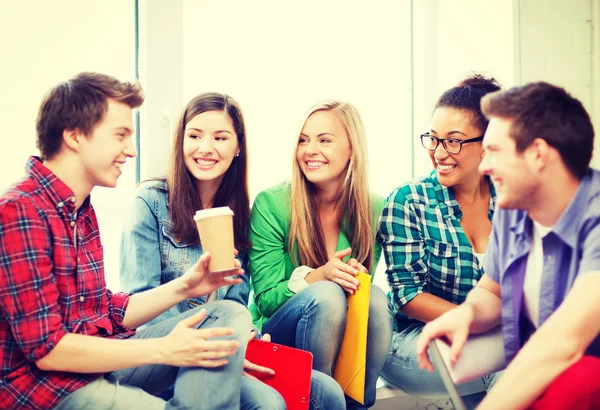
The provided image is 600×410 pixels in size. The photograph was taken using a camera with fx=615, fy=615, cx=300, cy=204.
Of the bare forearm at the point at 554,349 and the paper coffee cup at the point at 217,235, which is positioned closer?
the bare forearm at the point at 554,349

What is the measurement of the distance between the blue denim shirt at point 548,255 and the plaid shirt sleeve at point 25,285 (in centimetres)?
101

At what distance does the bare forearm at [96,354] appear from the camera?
4.33 feet

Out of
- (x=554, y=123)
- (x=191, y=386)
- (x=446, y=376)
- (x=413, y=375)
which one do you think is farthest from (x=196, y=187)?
(x=554, y=123)

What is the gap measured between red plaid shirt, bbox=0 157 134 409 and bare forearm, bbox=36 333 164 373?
1.0 inches

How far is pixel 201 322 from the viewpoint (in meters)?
1.58

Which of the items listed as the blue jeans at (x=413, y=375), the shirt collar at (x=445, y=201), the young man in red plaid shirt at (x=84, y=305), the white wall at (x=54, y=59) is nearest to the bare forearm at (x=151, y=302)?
the young man in red plaid shirt at (x=84, y=305)

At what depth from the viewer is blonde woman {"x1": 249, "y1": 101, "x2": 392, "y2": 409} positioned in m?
1.85

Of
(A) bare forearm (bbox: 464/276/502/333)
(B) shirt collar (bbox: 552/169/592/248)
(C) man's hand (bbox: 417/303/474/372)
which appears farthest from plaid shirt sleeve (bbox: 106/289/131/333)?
(B) shirt collar (bbox: 552/169/592/248)

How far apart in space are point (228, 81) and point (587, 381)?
5.79 feet

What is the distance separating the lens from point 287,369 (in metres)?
1.75

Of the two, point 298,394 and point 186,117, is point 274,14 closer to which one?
point 186,117

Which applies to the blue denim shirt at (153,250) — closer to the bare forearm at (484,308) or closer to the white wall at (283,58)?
the white wall at (283,58)

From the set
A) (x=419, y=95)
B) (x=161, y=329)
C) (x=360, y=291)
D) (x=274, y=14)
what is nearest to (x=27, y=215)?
(x=161, y=329)

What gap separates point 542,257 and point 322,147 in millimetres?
949
